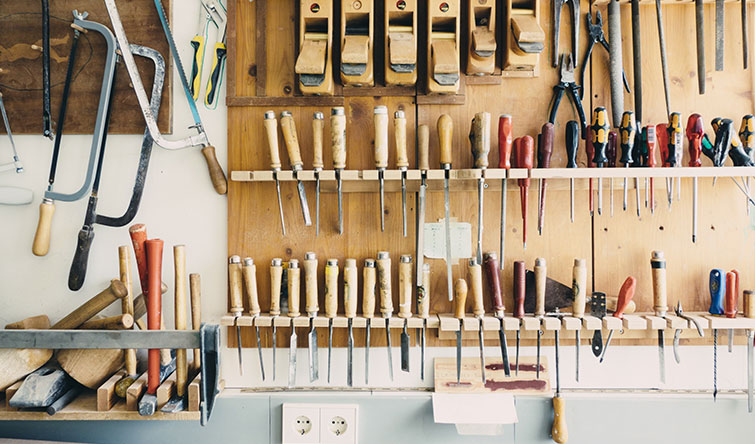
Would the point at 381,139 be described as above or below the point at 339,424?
above

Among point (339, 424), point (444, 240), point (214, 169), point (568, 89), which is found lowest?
point (339, 424)

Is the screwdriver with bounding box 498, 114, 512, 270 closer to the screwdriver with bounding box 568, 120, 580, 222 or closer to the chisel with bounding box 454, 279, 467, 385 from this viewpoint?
the screwdriver with bounding box 568, 120, 580, 222

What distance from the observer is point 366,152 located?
1480mm

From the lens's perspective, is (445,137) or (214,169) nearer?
(445,137)

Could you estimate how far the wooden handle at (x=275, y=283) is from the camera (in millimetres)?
1412

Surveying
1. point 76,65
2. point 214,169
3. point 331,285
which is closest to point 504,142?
point 331,285

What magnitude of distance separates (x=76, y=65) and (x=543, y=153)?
4.73ft

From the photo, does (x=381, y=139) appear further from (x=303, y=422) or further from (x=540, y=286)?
(x=303, y=422)

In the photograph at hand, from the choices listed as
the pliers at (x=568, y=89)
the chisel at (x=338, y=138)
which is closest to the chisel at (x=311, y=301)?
the chisel at (x=338, y=138)

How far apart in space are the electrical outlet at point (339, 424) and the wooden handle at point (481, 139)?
0.82m

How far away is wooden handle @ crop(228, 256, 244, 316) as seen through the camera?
4.66ft

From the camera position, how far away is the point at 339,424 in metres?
1.46

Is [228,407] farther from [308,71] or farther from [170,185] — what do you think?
[308,71]

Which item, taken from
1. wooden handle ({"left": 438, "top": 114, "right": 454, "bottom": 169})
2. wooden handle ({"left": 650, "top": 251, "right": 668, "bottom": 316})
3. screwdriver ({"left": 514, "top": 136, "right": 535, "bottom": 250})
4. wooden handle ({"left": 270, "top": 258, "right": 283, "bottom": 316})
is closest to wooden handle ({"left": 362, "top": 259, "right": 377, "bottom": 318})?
wooden handle ({"left": 270, "top": 258, "right": 283, "bottom": 316})
